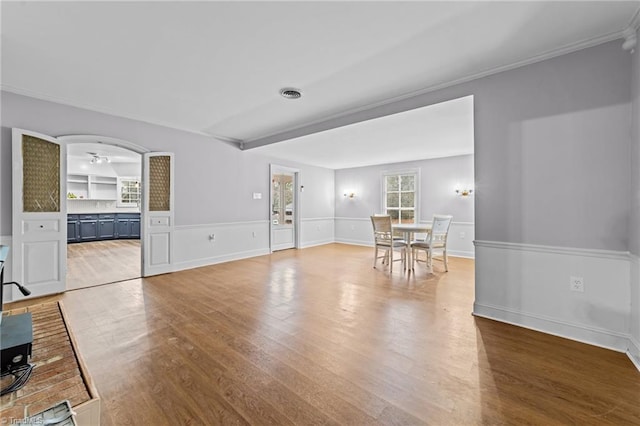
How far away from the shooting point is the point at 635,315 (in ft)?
6.52

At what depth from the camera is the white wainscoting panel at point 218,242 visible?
15.8 feet

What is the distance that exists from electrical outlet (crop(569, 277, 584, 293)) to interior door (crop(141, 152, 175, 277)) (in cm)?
518

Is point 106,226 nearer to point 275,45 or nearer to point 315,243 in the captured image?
point 315,243

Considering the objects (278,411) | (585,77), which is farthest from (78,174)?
(585,77)

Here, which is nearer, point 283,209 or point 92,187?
point 283,209

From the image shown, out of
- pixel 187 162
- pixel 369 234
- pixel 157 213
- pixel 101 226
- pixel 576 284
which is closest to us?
pixel 576 284

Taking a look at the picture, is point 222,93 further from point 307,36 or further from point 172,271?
point 172,271

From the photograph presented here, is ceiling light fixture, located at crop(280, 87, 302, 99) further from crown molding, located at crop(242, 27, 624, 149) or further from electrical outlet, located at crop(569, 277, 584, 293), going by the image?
electrical outlet, located at crop(569, 277, 584, 293)

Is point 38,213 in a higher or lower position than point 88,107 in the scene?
lower

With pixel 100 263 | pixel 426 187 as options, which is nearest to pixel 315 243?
pixel 426 187

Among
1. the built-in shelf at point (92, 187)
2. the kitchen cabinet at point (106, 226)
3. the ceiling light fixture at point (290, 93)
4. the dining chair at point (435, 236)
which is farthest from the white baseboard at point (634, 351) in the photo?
the built-in shelf at point (92, 187)

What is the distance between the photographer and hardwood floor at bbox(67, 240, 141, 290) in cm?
416

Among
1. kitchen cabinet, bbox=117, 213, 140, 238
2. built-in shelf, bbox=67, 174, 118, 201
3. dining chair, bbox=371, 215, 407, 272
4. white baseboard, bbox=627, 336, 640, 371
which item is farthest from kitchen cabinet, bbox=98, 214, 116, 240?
white baseboard, bbox=627, 336, 640, 371

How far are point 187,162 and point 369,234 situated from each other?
4.98 metres
